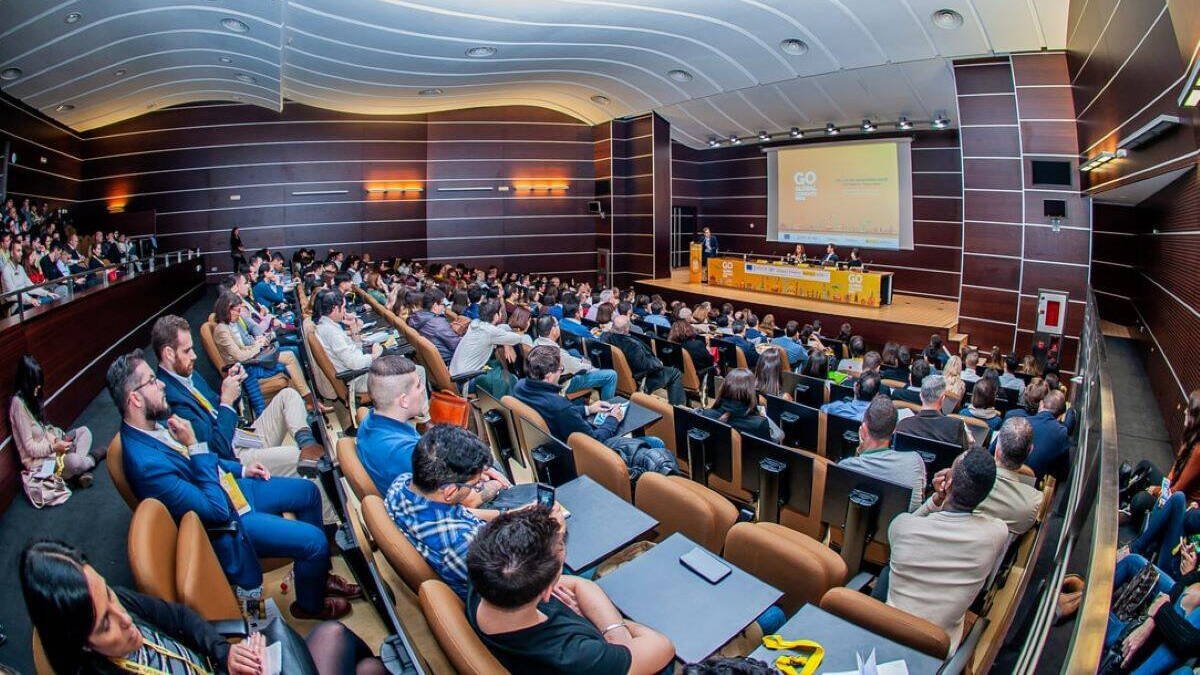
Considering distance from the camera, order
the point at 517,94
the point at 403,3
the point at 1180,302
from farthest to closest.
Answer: the point at 517,94 < the point at 403,3 < the point at 1180,302

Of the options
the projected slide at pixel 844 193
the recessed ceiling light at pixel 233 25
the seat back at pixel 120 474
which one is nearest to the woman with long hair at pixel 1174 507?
the seat back at pixel 120 474

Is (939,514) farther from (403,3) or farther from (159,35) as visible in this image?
(159,35)

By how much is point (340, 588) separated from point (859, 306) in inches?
421

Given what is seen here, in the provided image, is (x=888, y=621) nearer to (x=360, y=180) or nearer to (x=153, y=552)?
→ (x=153, y=552)

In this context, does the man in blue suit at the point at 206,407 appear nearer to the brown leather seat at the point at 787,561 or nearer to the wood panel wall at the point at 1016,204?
the brown leather seat at the point at 787,561

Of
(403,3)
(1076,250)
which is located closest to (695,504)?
(403,3)

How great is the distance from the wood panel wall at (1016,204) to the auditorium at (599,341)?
1.9 inches

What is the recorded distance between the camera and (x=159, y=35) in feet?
27.2

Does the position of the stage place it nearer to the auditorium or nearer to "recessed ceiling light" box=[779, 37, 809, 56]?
the auditorium

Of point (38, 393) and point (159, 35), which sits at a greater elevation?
point (159, 35)

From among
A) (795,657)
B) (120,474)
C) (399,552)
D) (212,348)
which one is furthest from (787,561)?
(212,348)

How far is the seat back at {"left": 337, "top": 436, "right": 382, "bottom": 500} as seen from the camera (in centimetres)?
265

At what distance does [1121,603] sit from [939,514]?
43.6 inches

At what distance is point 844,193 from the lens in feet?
45.7
